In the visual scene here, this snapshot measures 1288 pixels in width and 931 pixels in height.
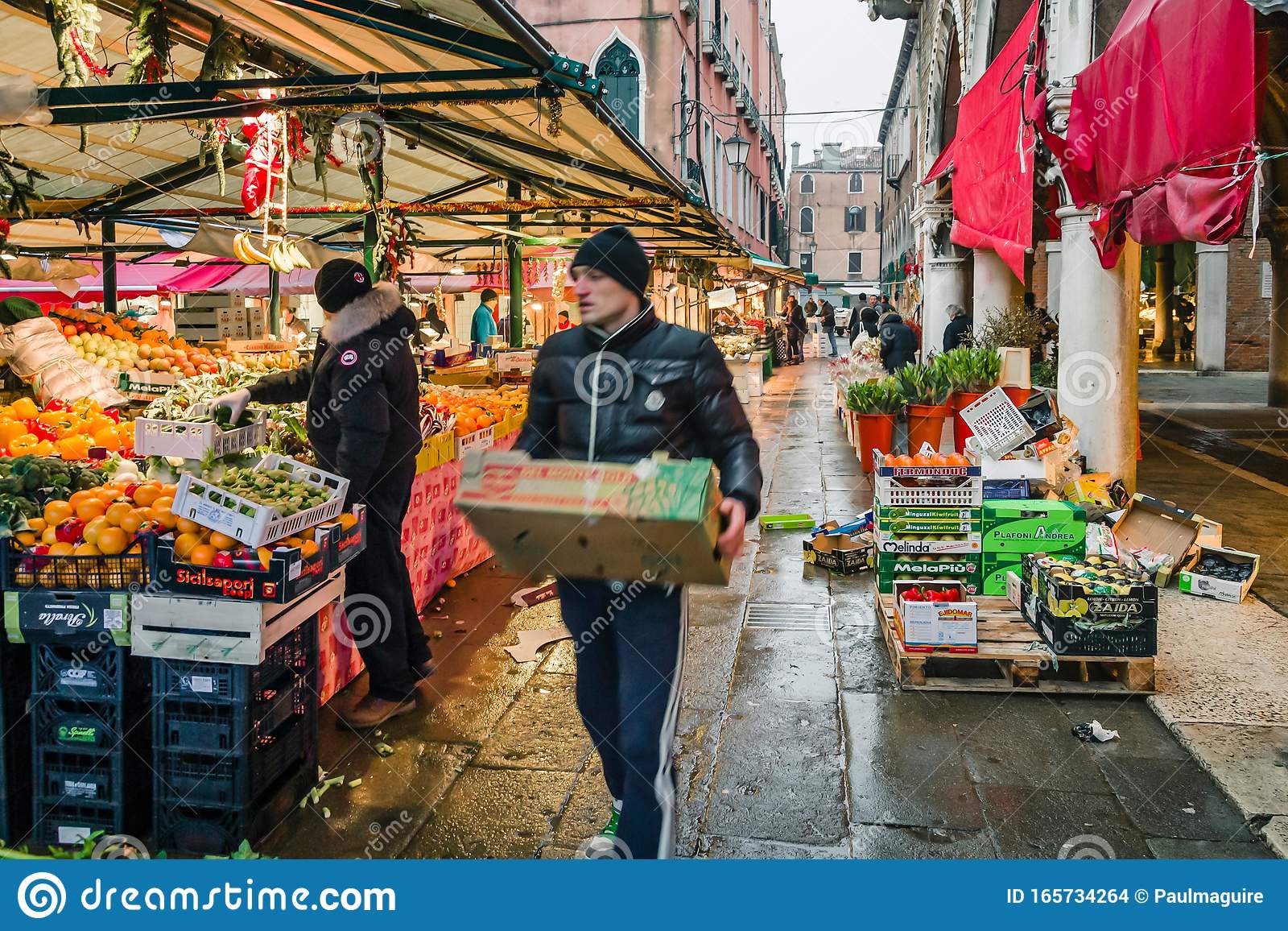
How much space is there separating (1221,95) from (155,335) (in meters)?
8.62

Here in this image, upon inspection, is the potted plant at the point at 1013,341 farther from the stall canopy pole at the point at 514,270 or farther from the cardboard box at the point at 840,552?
the stall canopy pole at the point at 514,270

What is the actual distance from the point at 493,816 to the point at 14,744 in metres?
1.78

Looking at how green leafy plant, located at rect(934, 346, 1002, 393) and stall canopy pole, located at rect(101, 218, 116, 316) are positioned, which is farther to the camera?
stall canopy pole, located at rect(101, 218, 116, 316)

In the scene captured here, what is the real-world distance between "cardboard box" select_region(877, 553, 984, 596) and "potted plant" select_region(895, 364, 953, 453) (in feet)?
16.1

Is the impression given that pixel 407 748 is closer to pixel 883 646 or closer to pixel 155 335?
pixel 883 646

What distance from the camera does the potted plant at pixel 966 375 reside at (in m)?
10.8

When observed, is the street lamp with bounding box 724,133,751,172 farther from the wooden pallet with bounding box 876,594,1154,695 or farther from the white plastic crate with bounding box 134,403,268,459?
the white plastic crate with bounding box 134,403,268,459

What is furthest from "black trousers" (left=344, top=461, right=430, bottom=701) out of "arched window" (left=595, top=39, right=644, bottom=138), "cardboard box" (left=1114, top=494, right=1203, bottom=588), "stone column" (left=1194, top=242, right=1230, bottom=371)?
"stone column" (left=1194, top=242, right=1230, bottom=371)

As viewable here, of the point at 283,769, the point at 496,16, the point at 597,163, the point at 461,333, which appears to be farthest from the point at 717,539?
the point at 461,333

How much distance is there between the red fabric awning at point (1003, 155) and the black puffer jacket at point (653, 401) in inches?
274

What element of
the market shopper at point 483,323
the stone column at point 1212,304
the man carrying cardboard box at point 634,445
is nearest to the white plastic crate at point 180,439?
the man carrying cardboard box at point 634,445

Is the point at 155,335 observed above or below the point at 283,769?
above

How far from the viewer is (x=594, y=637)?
3197 millimetres

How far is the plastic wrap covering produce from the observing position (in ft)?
23.7
